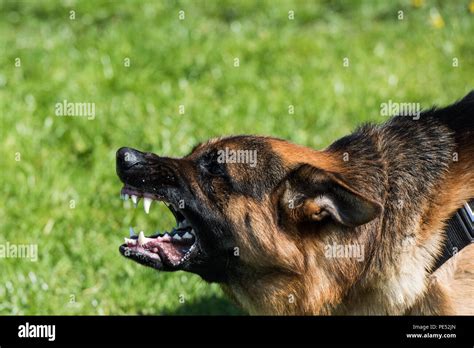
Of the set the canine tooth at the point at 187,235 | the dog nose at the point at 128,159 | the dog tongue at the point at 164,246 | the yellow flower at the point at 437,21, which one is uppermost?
the yellow flower at the point at 437,21

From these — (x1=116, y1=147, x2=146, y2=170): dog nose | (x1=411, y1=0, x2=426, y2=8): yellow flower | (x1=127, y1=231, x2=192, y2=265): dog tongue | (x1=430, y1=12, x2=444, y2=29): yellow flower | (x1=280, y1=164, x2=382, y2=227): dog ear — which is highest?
(x1=411, y1=0, x2=426, y2=8): yellow flower

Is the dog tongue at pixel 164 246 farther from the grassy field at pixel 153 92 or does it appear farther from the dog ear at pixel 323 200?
the grassy field at pixel 153 92

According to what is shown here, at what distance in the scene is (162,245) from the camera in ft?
16.4

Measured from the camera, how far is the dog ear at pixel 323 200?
445 cm

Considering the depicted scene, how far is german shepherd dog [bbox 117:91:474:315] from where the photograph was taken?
470 cm

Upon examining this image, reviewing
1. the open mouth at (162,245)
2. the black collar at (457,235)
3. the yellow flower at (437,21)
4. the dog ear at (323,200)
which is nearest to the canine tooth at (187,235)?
the open mouth at (162,245)

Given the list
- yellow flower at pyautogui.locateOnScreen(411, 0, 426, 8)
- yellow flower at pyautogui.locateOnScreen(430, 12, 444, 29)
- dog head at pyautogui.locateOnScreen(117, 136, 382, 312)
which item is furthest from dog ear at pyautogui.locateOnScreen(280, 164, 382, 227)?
yellow flower at pyautogui.locateOnScreen(411, 0, 426, 8)

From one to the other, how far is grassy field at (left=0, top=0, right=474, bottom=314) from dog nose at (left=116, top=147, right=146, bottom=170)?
1.61m

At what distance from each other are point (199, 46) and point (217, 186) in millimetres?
4645

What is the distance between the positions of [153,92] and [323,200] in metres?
4.16

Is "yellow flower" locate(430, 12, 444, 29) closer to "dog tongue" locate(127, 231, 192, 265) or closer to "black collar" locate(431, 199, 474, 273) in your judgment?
"black collar" locate(431, 199, 474, 273)

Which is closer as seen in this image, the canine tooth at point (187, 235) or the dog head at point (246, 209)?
the dog head at point (246, 209)

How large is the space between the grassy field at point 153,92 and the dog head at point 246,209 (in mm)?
1533
